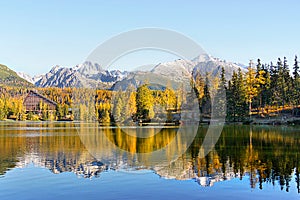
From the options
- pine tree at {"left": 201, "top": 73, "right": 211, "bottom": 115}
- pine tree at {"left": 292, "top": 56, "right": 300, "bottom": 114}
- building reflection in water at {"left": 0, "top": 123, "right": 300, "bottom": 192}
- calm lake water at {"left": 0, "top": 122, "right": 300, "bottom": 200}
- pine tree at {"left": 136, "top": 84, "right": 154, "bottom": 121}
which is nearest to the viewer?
calm lake water at {"left": 0, "top": 122, "right": 300, "bottom": 200}

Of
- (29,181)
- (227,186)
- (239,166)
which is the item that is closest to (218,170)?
(239,166)

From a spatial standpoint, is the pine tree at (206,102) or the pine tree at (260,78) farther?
the pine tree at (206,102)

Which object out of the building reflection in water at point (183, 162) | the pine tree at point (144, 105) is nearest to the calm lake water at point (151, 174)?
the building reflection in water at point (183, 162)

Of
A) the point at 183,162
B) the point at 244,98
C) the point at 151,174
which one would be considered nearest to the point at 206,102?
the point at 244,98

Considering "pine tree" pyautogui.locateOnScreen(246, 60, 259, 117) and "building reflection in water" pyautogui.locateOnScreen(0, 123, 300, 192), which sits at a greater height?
"pine tree" pyautogui.locateOnScreen(246, 60, 259, 117)

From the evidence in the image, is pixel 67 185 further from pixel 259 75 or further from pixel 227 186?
pixel 259 75

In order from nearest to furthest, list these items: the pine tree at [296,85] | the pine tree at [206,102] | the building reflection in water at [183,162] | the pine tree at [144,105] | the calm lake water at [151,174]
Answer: the calm lake water at [151,174] → the building reflection in water at [183,162] → the pine tree at [296,85] → the pine tree at [206,102] → the pine tree at [144,105]

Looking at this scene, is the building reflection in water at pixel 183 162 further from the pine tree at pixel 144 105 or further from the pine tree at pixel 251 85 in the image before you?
the pine tree at pixel 144 105

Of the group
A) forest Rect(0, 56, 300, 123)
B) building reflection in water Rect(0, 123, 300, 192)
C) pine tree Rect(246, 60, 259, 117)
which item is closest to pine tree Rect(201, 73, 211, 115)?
forest Rect(0, 56, 300, 123)

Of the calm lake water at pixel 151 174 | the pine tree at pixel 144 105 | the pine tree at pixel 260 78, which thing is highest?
the pine tree at pixel 260 78

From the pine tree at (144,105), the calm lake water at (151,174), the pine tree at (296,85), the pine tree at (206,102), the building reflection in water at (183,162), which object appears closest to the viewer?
the calm lake water at (151,174)

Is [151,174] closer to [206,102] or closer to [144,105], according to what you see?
[206,102]

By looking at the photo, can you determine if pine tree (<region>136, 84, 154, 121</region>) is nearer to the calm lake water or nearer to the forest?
the forest

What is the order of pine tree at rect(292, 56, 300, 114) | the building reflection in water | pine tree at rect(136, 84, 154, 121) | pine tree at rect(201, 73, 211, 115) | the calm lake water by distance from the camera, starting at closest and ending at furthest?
the calm lake water < the building reflection in water < pine tree at rect(292, 56, 300, 114) < pine tree at rect(201, 73, 211, 115) < pine tree at rect(136, 84, 154, 121)
